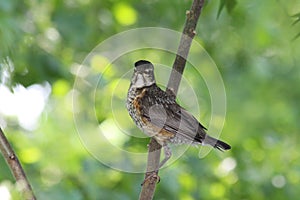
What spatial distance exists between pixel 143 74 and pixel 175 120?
0.66 ft

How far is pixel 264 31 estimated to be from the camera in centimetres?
459

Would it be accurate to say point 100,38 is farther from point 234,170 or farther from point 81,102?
point 234,170

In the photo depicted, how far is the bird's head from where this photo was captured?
2.01m

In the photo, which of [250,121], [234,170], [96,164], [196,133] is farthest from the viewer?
[250,121]

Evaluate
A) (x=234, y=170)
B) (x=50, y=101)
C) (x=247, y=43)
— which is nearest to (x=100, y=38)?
(x=50, y=101)

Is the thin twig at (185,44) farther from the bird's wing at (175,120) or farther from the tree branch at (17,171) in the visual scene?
the tree branch at (17,171)

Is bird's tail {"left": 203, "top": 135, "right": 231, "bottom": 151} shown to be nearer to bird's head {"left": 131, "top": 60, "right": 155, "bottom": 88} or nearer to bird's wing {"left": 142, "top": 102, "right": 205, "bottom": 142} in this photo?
bird's wing {"left": 142, "top": 102, "right": 205, "bottom": 142}

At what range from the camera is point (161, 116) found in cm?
223

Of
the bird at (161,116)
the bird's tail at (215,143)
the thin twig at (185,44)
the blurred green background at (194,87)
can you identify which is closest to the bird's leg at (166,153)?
the bird at (161,116)

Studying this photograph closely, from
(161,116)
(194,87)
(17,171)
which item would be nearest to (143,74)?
(161,116)

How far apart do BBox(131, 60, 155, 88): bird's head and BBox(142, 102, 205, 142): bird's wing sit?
0.09 m

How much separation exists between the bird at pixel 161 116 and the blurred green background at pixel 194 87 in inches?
29.1

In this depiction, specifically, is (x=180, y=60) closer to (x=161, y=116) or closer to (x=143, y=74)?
(x=143, y=74)

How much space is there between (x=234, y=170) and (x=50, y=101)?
1.37 m
